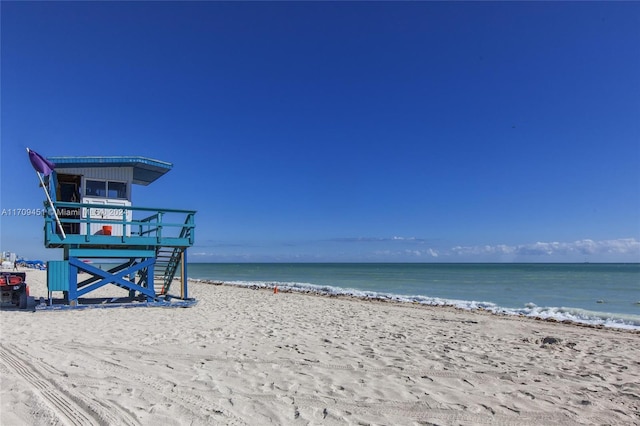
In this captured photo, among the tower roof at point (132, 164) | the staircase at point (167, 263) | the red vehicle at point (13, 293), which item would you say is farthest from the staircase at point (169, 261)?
the red vehicle at point (13, 293)

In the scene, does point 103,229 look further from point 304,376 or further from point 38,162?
point 304,376

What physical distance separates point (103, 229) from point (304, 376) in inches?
374

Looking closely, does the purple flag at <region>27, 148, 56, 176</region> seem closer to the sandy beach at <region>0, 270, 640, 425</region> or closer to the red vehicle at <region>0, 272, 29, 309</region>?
the sandy beach at <region>0, 270, 640, 425</region>

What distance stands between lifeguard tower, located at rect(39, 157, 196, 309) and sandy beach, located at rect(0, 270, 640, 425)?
270cm

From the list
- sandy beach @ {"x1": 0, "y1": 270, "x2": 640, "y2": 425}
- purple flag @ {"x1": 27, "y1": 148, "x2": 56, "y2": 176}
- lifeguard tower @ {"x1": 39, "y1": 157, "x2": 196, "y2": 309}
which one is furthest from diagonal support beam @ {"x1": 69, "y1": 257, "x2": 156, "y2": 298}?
sandy beach @ {"x1": 0, "y1": 270, "x2": 640, "y2": 425}

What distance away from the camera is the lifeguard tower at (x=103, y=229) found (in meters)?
11.2

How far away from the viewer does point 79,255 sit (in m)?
11.4

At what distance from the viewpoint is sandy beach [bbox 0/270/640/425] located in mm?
4004

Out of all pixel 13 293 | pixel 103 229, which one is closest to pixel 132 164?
pixel 103 229

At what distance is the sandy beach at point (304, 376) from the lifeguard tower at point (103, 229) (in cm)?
270

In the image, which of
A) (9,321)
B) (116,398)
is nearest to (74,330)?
(9,321)

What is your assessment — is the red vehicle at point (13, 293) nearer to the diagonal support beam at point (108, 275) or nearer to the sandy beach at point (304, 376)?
the diagonal support beam at point (108, 275)

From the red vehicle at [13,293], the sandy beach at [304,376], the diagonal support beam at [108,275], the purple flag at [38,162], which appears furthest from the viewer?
the red vehicle at [13,293]

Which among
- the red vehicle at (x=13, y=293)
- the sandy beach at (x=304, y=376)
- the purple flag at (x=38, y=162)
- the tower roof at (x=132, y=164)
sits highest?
the tower roof at (x=132, y=164)
